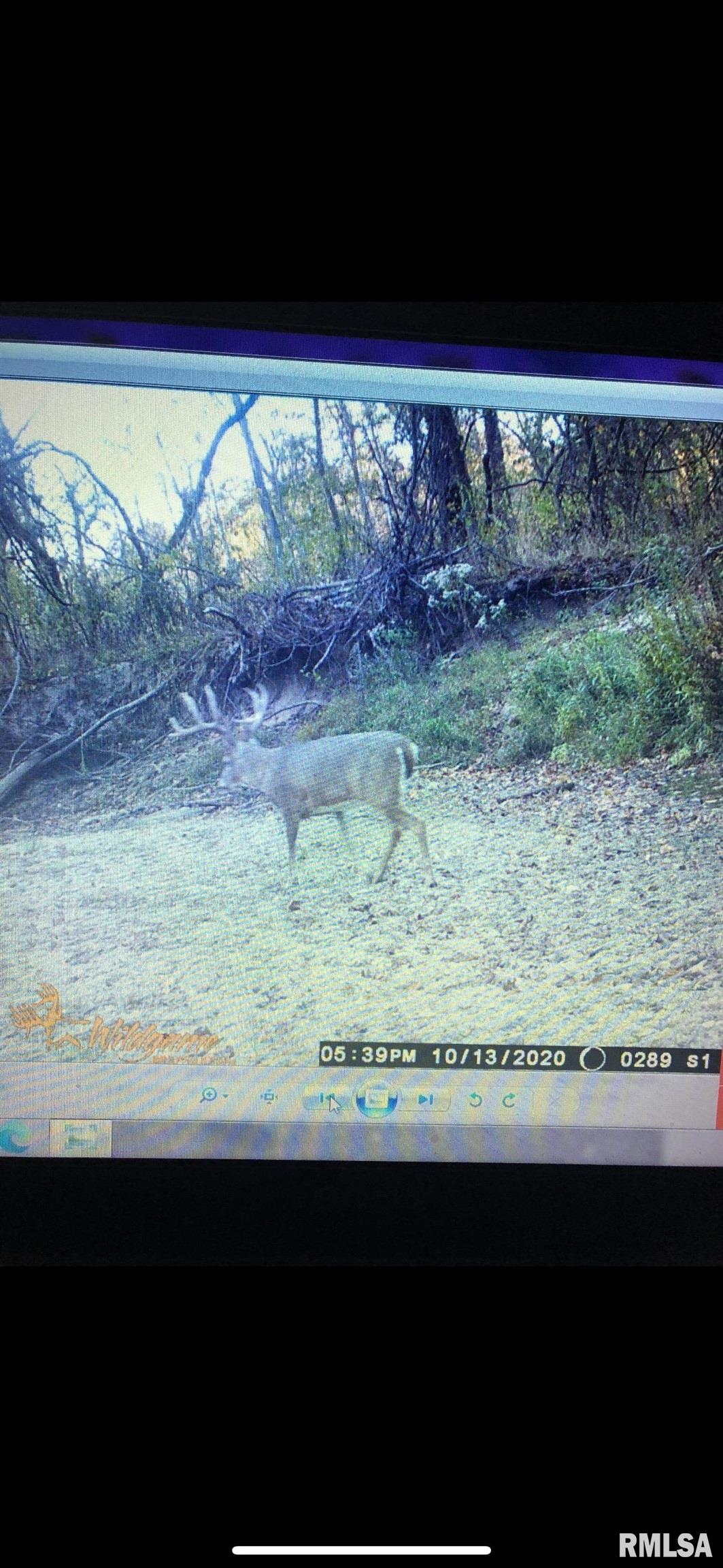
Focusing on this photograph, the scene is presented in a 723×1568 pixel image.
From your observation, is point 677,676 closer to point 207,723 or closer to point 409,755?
point 409,755

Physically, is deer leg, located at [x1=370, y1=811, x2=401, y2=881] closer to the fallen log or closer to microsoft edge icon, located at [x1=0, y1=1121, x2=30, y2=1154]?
the fallen log

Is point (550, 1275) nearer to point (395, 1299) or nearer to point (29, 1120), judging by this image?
point (395, 1299)

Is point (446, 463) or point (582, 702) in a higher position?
point (446, 463)

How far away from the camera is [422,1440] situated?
3.30 ft

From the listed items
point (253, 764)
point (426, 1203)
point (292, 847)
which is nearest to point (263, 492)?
point (253, 764)

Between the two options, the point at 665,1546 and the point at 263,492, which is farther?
the point at 263,492

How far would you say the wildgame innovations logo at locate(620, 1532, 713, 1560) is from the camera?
0.94 meters

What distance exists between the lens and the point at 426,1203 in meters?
1.18

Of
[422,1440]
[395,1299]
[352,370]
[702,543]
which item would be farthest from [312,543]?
[422,1440]

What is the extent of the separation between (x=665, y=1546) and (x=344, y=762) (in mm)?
917

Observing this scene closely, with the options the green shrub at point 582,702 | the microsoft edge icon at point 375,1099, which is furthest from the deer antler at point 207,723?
the microsoft edge icon at point 375,1099

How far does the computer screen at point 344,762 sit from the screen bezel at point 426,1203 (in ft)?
0.10

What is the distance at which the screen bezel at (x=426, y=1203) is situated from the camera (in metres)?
1.14

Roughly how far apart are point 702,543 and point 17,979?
1.04 m
